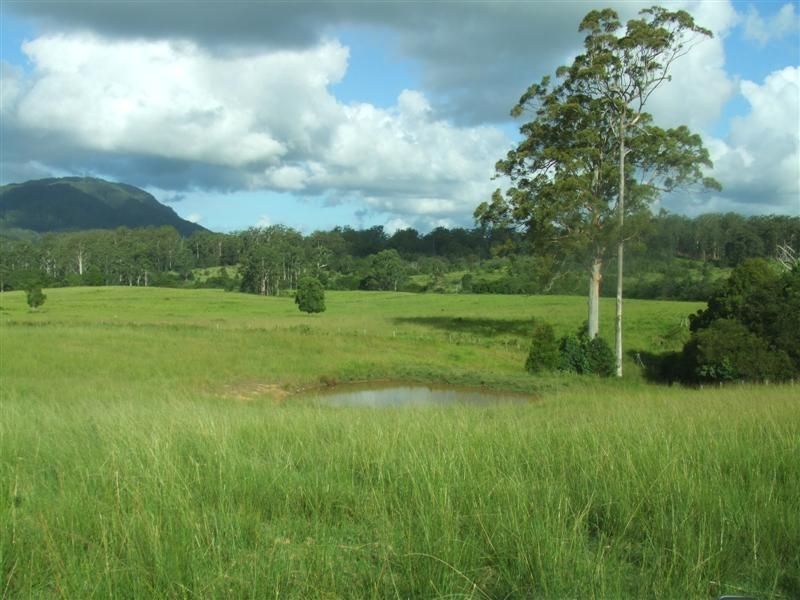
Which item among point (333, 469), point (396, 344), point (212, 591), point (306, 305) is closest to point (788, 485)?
point (333, 469)

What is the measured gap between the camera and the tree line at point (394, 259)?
34062 mm

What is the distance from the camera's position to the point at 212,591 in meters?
3.01

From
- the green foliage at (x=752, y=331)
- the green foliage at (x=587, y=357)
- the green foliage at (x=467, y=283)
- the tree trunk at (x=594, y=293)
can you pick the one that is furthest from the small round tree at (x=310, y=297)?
the green foliage at (x=467, y=283)

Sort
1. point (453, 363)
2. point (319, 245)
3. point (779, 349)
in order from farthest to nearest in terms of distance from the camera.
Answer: point (319, 245) < point (453, 363) < point (779, 349)

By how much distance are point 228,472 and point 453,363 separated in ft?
91.3

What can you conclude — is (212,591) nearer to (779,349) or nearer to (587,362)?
(779,349)

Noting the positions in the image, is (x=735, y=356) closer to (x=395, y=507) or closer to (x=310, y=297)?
(x=395, y=507)

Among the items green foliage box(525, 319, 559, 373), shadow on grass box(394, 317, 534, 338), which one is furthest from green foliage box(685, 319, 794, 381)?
shadow on grass box(394, 317, 534, 338)

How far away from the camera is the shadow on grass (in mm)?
41250

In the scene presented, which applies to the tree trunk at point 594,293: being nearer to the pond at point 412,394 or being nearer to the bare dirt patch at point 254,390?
the pond at point 412,394

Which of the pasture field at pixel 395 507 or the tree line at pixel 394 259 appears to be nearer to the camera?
the pasture field at pixel 395 507

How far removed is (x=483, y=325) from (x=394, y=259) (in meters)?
72.6

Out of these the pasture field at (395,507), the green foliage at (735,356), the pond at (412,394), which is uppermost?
the pasture field at (395,507)

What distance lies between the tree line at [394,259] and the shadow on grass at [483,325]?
9.32 feet
